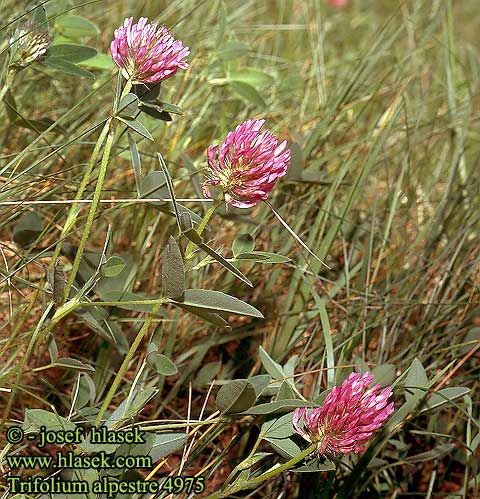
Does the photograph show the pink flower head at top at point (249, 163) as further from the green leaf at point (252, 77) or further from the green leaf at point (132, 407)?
the green leaf at point (252, 77)

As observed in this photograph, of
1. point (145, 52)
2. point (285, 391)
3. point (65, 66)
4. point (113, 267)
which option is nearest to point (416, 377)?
point (285, 391)

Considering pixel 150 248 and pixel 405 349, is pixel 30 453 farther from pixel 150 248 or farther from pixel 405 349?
pixel 405 349

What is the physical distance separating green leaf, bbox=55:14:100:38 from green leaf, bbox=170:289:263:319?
0.69 meters

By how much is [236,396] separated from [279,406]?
0.19ft

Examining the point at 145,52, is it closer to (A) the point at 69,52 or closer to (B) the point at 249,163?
(B) the point at 249,163

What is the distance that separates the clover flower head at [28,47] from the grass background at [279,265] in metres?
0.02

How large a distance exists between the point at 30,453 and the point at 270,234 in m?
0.58

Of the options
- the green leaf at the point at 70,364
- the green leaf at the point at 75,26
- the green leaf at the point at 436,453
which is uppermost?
the green leaf at the point at 75,26

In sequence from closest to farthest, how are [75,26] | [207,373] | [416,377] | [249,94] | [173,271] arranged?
[173,271] < [416,377] < [207,373] < [75,26] < [249,94]

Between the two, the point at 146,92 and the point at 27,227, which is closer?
the point at 146,92

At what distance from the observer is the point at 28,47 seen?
1057 mm

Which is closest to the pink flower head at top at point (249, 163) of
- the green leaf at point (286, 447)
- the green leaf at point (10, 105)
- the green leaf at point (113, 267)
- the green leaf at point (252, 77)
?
the green leaf at point (113, 267)

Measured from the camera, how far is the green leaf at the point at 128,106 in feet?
3.01

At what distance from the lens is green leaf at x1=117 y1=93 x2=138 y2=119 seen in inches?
36.1
